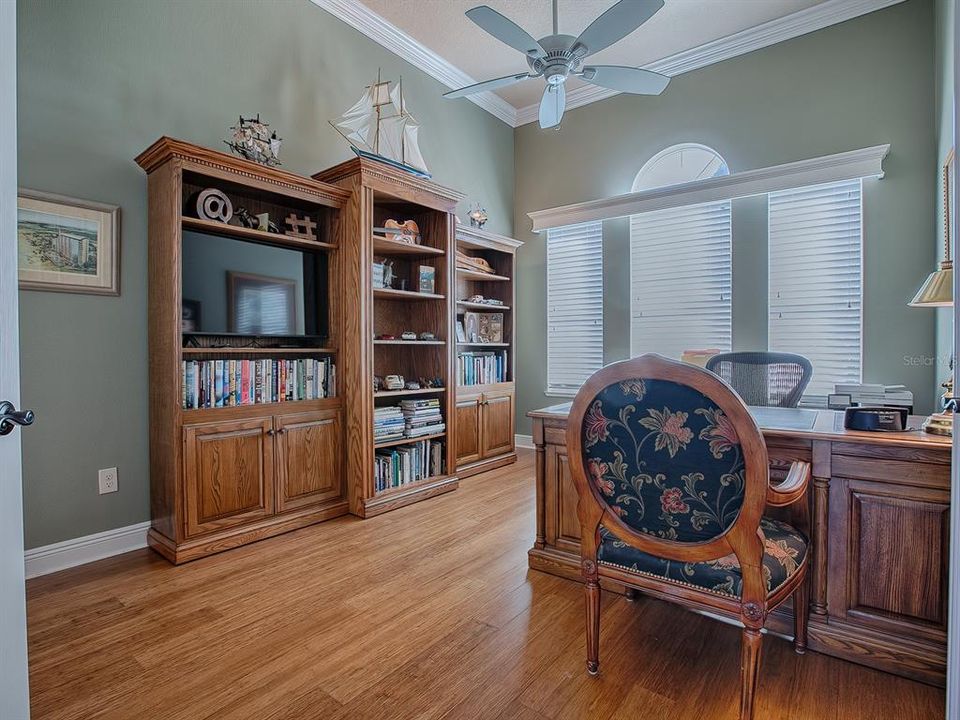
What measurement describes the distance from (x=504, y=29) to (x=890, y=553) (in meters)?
2.67

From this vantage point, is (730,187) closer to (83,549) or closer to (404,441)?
(404,441)

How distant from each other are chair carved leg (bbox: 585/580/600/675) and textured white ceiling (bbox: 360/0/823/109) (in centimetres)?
379

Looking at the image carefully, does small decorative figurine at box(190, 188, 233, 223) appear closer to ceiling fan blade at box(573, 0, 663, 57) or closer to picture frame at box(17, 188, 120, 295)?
picture frame at box(17, 188, 120, 295)

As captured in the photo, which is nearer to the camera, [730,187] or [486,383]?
[730,187]

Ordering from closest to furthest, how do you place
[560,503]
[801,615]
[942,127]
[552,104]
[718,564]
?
[718,564] < [801,615] < [560,503] < [942,127] < [552,104]

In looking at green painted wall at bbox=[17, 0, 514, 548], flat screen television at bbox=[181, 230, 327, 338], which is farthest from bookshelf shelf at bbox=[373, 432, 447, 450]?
green painted wall at bbox=[17, 0, 514, 548]

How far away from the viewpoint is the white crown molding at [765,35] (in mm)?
3525

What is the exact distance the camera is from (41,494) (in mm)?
2293

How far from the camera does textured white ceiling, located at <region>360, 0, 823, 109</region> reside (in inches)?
140

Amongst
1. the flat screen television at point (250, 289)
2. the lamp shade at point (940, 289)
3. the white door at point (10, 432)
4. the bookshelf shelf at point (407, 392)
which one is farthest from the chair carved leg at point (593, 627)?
the flat screen television at point (250, 289)

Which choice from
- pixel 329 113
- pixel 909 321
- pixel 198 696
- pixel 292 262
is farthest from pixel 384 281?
pixel 909 321

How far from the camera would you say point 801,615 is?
171cm

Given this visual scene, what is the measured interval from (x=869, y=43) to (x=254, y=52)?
13.7 ft

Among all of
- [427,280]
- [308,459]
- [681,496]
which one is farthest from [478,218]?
[681,496]
